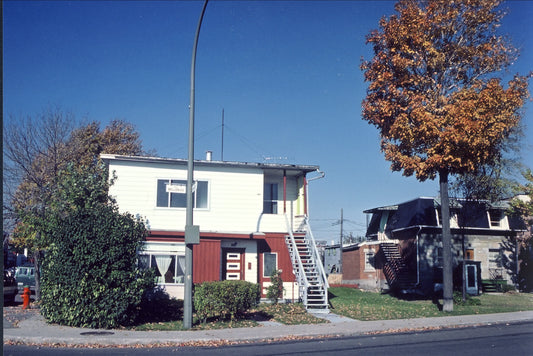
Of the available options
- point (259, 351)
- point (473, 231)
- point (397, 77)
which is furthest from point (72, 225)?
point (473, 231)

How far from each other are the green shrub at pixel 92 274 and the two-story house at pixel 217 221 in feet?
20.9

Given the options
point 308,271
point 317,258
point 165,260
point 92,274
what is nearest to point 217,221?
point 165,260

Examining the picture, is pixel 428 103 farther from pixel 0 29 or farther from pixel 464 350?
pixel 0 29

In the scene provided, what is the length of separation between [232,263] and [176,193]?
417 centimetres

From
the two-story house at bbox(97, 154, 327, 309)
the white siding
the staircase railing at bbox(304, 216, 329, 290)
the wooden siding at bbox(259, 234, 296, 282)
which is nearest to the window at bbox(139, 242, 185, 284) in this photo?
the two-story house at bbox(97, 154, 327, 309)

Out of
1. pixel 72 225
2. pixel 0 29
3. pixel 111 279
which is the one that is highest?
pixel 0 29

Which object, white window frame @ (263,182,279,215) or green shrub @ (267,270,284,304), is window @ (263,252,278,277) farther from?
white window frame @ (263,182,279,215)

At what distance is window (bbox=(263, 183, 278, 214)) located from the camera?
2478cm

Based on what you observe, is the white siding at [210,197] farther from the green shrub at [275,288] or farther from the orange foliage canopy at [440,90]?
the orange foliage canopy at [440,90]

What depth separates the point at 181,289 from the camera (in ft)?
70.6

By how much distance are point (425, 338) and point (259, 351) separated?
4.68 m

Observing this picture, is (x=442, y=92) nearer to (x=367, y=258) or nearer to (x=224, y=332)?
(x=224, y=332)

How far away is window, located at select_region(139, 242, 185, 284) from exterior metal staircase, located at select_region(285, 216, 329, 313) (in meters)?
5.04

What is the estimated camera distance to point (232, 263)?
22.8 metres
